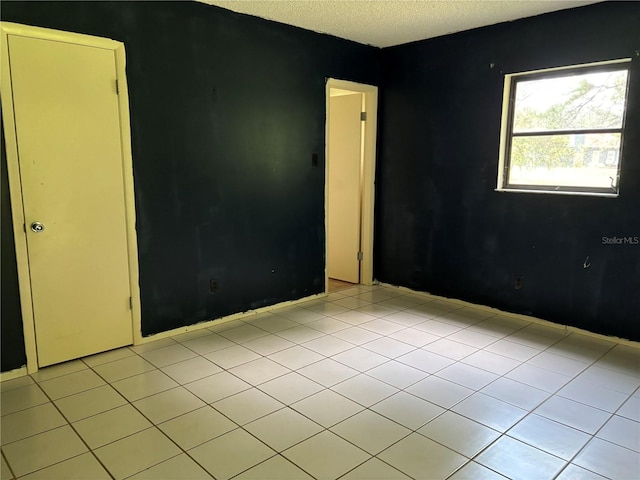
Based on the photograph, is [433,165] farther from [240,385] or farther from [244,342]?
[240,385]

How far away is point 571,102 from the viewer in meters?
3.60

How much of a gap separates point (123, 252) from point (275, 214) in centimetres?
138

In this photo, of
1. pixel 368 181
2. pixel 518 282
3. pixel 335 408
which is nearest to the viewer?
pixel 335 408

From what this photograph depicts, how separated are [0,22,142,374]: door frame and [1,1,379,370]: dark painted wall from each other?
0.18 feet

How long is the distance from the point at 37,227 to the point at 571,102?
13.0 feet

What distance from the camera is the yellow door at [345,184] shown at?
16.2ft

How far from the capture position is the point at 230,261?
385 centimetres

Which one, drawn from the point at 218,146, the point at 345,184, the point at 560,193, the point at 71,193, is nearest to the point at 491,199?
the point at 560,193

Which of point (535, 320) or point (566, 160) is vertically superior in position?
point (566, 160)

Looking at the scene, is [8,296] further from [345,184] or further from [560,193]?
[560,193]

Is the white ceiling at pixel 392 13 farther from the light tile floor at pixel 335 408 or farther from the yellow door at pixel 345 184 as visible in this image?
the light tile floor at pixel 335 408

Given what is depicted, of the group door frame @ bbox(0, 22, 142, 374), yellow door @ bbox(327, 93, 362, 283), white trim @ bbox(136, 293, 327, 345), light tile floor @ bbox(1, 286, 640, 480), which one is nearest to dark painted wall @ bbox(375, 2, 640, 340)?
yellow door @ bbox(327, 93, 362, 283)

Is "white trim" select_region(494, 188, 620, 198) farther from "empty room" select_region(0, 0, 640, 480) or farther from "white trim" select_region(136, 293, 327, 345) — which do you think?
"white trim" select_region(136, 293, 327, 345)

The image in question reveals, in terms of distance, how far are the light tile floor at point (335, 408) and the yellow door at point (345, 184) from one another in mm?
1547
